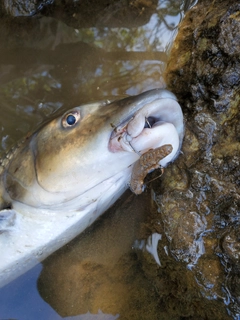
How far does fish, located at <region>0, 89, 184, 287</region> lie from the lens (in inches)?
85.4

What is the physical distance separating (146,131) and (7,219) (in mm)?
1306

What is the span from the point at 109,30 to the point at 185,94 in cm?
123

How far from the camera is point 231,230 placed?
241cm

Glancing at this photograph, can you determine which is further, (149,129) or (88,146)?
(88,146)

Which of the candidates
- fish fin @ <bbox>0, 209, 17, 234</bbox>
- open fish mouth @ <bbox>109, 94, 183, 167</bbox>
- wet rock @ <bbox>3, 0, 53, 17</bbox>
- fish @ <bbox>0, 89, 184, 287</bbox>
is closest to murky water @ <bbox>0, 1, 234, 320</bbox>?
wet rock @ <bbox>3, 0, 53, 17</bbox>

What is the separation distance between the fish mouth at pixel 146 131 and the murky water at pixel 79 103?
804 millimetres

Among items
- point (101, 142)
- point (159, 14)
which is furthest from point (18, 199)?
point (159, 14)

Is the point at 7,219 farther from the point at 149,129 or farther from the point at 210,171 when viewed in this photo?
the point at 210,171

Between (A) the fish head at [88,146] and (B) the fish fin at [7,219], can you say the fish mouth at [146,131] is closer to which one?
(A) the fish head at [88,146]

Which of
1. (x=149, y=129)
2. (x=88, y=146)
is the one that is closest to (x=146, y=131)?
(x=149, y=129)

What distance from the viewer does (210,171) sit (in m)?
2.54

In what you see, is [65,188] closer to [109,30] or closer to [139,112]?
[139,112]

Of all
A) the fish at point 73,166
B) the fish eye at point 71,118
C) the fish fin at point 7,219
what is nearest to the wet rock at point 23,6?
the fish at point 73,166

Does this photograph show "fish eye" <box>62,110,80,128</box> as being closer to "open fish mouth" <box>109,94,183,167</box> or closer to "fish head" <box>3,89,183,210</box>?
"fish head" <box>3,89,183,210</box>
